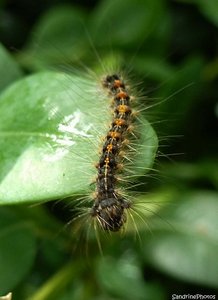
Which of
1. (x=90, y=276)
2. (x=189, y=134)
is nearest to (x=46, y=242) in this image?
(x=90, y=276)

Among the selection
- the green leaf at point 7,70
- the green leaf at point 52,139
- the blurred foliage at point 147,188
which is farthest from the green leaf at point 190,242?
the green leaf at point 7,70

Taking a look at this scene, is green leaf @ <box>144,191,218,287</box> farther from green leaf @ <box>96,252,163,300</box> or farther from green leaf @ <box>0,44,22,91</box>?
green leaf @ <box>0,44,22,91</box>

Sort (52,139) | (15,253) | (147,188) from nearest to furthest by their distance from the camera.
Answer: (52,139) < (15,253) < (147,188)

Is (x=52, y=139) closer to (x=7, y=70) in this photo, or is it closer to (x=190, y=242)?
(x=7, y=70)

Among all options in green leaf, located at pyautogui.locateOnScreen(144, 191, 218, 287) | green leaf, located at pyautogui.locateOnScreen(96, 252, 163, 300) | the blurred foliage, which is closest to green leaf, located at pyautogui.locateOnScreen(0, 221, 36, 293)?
the blurred foliage

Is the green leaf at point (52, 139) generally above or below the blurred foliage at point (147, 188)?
above

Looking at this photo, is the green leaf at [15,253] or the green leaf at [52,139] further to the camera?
the green leaf at [15,253]

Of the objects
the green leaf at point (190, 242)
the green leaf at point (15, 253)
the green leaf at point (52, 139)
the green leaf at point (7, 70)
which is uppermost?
the green leaf at point (7, 70)

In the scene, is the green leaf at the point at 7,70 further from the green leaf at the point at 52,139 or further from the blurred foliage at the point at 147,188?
the green leaf at the point at 52,139

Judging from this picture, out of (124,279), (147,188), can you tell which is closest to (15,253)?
(124,279)
